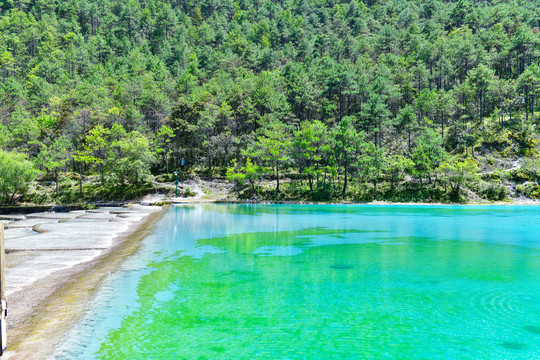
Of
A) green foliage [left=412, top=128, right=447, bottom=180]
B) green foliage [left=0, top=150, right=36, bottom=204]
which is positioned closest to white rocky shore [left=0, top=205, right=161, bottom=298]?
green foliage [left=0, top=150, right=36, bottom=204]

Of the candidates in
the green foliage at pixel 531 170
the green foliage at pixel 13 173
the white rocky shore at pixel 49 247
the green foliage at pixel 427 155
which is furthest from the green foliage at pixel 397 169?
the green foliage at pixel 13 173

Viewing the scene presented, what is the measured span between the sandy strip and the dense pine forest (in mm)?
48138

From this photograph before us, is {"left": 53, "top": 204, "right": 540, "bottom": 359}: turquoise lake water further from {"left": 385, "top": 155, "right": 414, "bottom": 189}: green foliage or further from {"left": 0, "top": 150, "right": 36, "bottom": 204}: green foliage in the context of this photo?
{"left": 0, "top": 150, "right": 36, "bottom": 204}: green foliage

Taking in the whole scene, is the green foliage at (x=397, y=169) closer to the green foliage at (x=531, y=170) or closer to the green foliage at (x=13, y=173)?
the green foliage at (x=531, y=170)

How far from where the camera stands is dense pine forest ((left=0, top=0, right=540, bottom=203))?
72812 millimetres

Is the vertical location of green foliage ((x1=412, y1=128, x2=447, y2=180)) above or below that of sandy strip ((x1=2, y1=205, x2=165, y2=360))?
above

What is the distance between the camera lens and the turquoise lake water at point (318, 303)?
1081 cm

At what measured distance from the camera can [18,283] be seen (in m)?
16.8

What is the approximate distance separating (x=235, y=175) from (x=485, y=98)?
214 ft

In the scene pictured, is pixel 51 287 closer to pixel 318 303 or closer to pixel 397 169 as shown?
pixel 318 303

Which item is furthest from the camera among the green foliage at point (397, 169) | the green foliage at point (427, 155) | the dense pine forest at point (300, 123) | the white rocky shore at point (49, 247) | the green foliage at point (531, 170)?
the dense pine forest at point (300, 123)

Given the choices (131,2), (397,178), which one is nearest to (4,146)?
(397,178)

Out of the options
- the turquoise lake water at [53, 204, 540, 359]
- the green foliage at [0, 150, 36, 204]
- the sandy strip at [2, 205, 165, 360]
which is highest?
the green foliage at [0, 150, 36, 204]

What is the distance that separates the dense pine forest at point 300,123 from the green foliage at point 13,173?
282 mm
